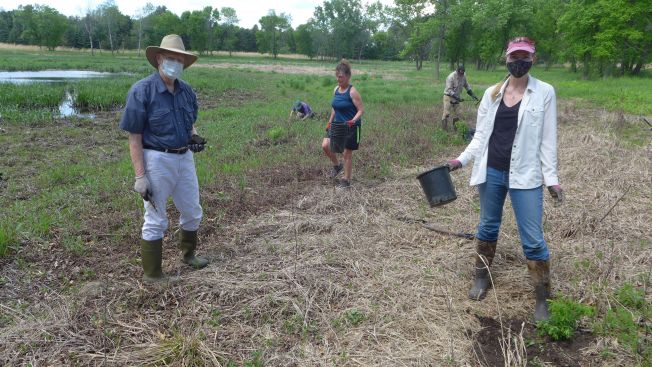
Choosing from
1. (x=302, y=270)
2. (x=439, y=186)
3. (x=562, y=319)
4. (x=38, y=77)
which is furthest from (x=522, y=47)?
(x=38, y=77)

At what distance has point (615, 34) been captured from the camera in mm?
28250

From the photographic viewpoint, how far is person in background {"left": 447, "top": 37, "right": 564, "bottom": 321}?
300 centimetres

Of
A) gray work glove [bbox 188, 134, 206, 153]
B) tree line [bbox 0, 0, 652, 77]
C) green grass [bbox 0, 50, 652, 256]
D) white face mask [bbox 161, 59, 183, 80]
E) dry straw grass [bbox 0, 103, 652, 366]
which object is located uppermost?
tree line [bbox 0, 0, 652, 77]

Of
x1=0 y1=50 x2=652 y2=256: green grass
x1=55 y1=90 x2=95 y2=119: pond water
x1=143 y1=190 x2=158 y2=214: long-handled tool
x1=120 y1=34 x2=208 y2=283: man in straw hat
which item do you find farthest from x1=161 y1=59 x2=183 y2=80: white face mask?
x1=55 y1=90 x2=95 y2=119: pond water

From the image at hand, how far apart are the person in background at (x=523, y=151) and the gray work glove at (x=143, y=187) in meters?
2.46

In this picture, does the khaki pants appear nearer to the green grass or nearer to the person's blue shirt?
the green grass

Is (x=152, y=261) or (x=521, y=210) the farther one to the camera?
(x=152, y=261)

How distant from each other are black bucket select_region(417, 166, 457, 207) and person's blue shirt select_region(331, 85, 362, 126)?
8.44ft

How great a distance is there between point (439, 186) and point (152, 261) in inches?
95.9

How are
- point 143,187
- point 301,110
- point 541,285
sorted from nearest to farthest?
point 541,285 < point 143,187 < point 301,110

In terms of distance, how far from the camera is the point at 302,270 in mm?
3861

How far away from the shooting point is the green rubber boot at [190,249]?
403cm

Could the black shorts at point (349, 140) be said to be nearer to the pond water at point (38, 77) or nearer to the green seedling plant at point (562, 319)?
the green seedling plant at point (562, 319)

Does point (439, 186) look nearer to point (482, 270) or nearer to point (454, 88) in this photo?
point (482, 270)
